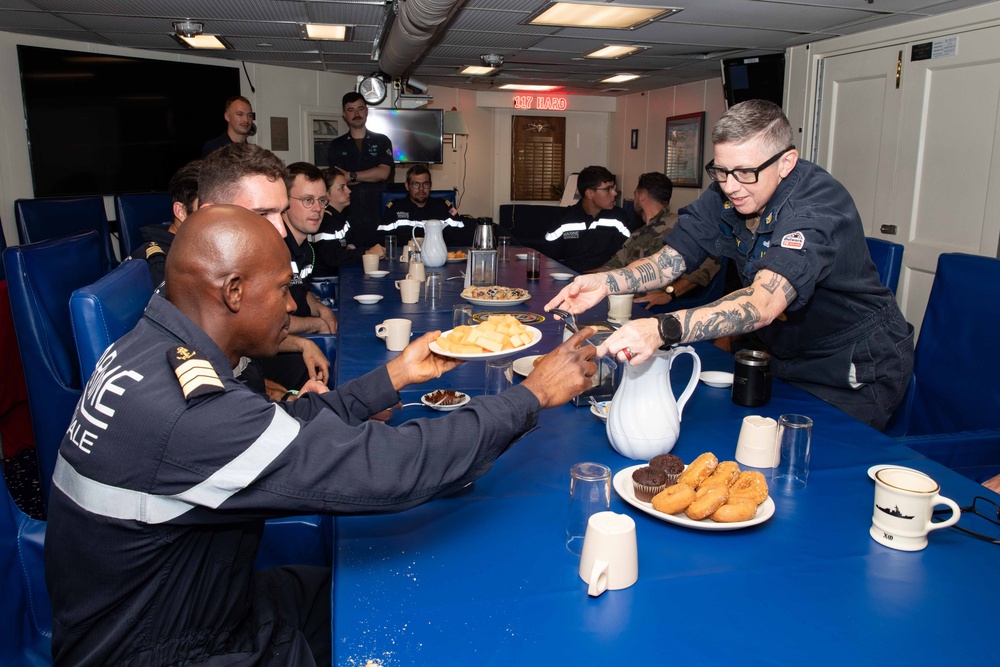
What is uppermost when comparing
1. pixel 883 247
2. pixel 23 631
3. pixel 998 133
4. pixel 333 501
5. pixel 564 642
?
pixel 998 133

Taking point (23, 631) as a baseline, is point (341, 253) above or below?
above

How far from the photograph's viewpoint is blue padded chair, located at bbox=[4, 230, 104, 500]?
2074 millimetres

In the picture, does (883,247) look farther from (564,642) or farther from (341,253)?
(341,253)

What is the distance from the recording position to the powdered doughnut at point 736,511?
1233 millimetres

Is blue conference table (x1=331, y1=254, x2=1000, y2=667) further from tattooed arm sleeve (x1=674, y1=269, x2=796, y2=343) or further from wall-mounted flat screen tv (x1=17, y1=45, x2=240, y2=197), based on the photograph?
wall-mounted flat screen tv (x1=17, y1=45, x2=240, y2=197)

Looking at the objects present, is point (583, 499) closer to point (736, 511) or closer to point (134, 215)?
point (736, 511)

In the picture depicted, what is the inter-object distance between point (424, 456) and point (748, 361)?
106 centimetres

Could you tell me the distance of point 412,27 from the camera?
454cm

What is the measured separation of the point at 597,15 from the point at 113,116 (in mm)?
4473

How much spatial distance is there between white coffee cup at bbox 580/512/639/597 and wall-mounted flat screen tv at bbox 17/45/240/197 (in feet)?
21.3

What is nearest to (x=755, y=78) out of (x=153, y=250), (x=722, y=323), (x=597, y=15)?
(x=597, y=15)

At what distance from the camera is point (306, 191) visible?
3602 mm

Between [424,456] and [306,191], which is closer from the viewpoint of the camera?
[424,456]

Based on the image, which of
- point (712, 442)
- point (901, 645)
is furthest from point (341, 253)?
point (901, 645)
